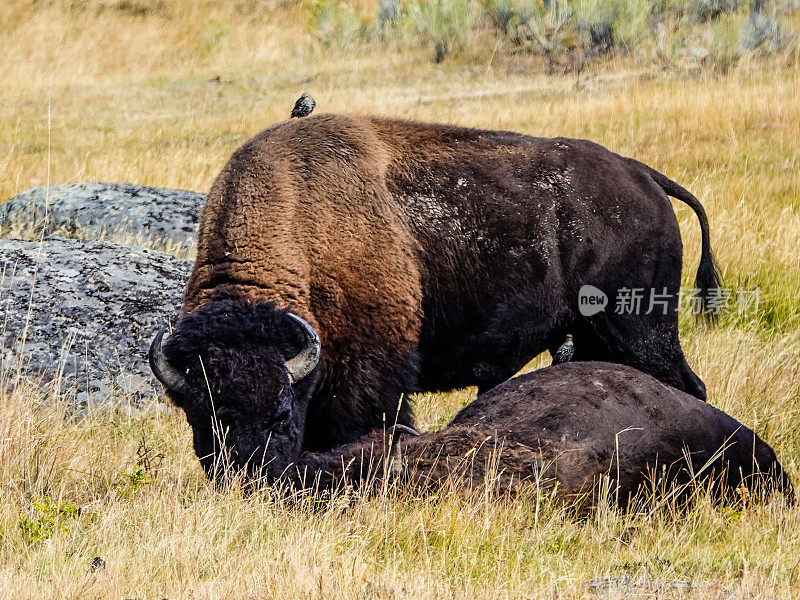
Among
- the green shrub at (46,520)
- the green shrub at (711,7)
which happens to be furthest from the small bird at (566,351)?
the green shrub at (711,7)

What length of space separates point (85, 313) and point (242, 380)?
8.38 ft

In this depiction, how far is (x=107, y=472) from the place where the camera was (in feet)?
15.9

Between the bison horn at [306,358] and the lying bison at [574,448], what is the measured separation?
0.36m

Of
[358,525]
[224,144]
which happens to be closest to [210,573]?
[358,525]

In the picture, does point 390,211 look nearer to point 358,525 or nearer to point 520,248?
point 520,248

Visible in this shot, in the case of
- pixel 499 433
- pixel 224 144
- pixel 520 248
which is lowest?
pixel 224 144

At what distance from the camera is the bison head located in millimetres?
4270

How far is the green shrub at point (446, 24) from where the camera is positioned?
75.5 ft

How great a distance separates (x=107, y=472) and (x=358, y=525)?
1.56 m

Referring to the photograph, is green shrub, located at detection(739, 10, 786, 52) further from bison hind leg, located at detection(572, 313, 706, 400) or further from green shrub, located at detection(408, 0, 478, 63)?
bison hind leg, located at detection(572, 313, 706, 400)

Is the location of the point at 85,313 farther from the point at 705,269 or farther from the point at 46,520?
the point at 705,269

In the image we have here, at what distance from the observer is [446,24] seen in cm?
2317

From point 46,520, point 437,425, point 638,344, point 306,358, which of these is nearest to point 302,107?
point 437,425

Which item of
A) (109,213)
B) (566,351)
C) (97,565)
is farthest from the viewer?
(109,213)
